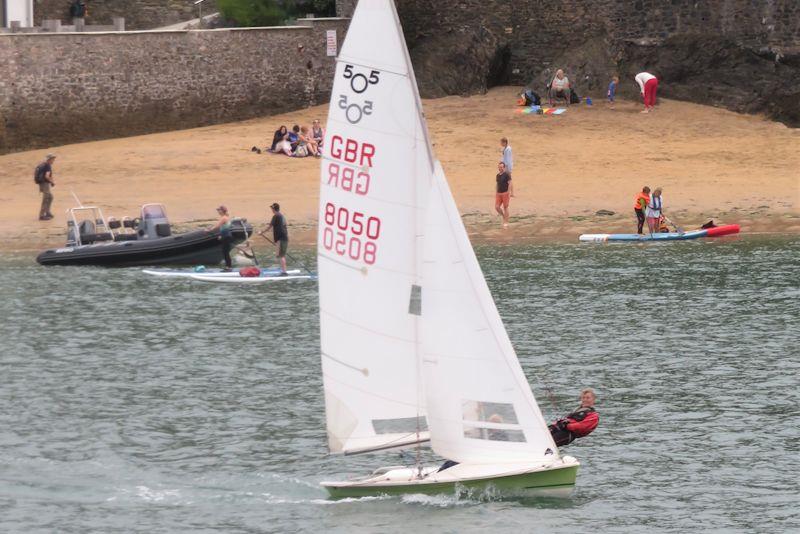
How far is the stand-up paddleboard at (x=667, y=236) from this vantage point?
147 feet

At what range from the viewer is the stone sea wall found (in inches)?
2131

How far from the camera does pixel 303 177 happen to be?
5003 cm

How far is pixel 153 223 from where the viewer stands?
143 ft

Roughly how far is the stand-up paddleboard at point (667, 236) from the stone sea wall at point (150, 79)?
16.9 m

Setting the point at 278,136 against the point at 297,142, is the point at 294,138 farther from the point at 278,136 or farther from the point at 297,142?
the point at 278,136

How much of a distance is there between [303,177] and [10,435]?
77.6 feet

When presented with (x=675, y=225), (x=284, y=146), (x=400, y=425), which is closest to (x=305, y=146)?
(x=284, y=146)

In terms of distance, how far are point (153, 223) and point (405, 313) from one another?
75.0ft

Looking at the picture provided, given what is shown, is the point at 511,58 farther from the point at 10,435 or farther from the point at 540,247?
the point at 10,435

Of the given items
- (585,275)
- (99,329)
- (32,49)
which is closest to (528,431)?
(99,329)

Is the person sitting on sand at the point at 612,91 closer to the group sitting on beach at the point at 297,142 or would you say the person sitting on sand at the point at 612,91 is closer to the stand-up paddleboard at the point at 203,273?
the group sitting on beach at the point at 297,142

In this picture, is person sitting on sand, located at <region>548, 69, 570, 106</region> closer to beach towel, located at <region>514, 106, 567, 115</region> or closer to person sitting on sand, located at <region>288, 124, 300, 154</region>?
beach towel, located at <region>514, 106, 567, 115</region>

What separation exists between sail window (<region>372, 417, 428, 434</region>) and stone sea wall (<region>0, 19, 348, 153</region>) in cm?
3447

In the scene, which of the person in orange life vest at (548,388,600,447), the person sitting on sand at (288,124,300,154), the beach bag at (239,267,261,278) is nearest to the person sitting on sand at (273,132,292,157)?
the person sitting on sand at (288,124,300,154)
